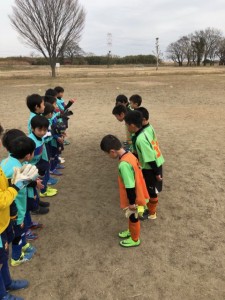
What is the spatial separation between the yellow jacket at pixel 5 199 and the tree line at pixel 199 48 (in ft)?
262

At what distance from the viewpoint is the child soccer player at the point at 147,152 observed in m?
3.73

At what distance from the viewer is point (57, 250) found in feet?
11.8

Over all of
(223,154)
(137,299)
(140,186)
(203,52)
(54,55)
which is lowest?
(137,299)

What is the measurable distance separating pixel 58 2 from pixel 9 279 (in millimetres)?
29743

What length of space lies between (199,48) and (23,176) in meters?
83.4

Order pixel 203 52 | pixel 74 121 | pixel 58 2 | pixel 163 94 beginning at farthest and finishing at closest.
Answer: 1. pixel 203 52
2. pixel 58 2
3. pixel 163 94
4. pixel 74 121

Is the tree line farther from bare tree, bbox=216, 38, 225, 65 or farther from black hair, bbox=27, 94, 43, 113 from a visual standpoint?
black hair, bbox=27, 94, 43, 113

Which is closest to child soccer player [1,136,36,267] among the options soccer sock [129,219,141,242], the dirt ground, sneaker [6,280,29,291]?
the dirt ground

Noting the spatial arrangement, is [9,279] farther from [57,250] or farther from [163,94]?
[163,94]

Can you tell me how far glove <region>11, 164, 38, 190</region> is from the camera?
2.56m

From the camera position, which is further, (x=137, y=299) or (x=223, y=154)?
(x=223, y=154)

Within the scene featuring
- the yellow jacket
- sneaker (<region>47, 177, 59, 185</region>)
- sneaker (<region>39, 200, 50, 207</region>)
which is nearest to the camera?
the yellow jacket

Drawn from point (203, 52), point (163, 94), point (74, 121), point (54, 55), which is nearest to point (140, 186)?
point (74, 121)

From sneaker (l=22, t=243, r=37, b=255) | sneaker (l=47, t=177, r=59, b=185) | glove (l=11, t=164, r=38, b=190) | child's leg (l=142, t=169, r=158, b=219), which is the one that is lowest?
sneaker (l=22, t=243, r=37, b=255)
